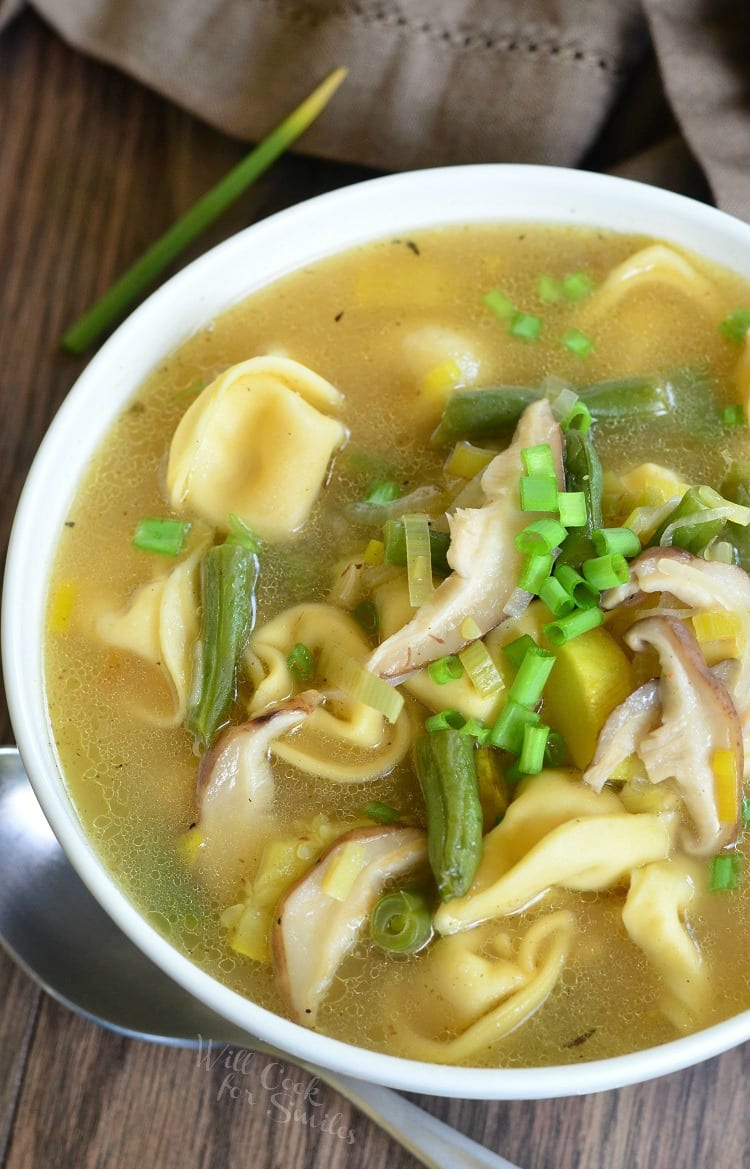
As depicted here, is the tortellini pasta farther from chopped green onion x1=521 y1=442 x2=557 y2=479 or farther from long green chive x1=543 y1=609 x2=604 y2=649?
long green chive x1=543 y1=609 x2=604 y2=649

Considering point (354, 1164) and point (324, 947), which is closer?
point (324, 947)

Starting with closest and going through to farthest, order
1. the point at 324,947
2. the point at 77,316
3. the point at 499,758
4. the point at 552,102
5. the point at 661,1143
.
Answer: the point at 324,947 → the point at 499,758 → the point at 661,1143 → the point at 552,102 → the point at 77,316

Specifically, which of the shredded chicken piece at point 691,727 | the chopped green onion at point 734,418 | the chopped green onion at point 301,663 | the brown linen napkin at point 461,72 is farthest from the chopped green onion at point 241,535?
the brown linen napkin at point 461,72

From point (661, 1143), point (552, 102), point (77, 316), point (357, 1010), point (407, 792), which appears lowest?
point (661, 1143)

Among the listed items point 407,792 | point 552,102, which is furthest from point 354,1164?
point 552,102

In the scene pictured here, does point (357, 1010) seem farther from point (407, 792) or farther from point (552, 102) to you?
point (552, 102)

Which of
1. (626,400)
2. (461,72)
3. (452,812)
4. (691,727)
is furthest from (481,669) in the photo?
(461,72)
